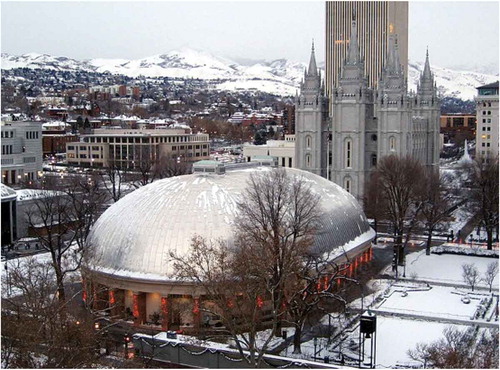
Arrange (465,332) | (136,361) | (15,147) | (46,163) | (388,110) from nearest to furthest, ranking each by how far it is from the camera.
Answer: (136,361) < (465,332) < (388,110) < (15,147) < (46,163)

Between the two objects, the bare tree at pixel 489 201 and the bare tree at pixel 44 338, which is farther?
the bare tree at pixel 489 201

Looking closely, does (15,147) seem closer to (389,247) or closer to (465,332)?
(389,247)

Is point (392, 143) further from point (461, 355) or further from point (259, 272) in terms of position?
point (461, 355)

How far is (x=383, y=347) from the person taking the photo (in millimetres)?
35031

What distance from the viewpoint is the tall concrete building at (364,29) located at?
16688 centimetres

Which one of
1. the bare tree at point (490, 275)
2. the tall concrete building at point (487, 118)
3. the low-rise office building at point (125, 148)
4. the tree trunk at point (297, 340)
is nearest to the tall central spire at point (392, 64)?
the bare tree at point (490, 275)

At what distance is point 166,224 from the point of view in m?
40.4

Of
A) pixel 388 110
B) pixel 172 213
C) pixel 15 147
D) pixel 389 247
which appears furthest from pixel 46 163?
pixel 172 213

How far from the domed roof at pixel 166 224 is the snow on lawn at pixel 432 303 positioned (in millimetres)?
4786

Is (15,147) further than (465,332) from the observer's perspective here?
Yes

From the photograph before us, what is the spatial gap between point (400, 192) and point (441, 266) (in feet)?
23.8

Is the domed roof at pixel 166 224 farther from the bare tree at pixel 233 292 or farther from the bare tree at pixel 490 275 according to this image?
the bare tree at pixel 490 275

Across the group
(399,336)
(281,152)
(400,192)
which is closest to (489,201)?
(400,192)

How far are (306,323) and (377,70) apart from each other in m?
141
